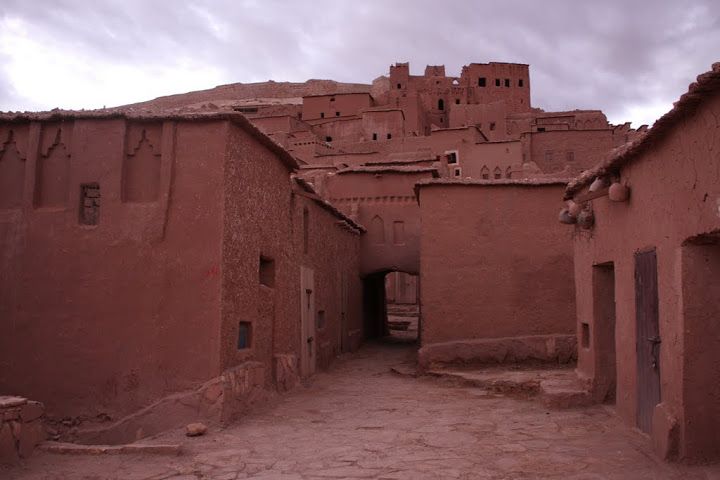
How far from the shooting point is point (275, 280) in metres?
11.2

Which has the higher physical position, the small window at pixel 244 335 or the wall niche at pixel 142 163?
the wall niche at pixel 142 163

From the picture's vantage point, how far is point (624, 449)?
682 centimetres

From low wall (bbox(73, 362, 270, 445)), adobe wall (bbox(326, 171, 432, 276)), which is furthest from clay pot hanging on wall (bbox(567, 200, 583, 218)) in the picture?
adobe wall (bbox(326, 171, 432, 276))

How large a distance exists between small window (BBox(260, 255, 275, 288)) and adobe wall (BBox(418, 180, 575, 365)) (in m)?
3.95

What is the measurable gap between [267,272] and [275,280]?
0.66 ft

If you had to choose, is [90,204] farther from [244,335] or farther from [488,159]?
[488,159]

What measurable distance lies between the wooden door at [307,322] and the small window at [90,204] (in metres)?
4.79

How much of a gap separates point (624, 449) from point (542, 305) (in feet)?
22.6

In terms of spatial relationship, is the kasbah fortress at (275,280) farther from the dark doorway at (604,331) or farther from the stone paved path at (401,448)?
the stone paved path at (401,448)

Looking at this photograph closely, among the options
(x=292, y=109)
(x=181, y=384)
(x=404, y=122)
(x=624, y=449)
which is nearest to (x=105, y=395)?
(x=181, y=384)

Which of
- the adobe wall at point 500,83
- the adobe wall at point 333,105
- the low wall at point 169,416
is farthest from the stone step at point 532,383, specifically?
the adobe wall at point 500,83

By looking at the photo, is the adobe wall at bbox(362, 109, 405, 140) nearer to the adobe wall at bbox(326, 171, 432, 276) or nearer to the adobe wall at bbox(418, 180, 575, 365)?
the adobe wall at bbox(326, 171, 432, 276)

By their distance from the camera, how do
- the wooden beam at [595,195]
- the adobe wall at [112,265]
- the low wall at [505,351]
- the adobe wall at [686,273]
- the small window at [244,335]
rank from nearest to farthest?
the adobe wall at [686,273]
the wooden beam at [595,195]
the adobe wall at [112,265]
the small window at [244,335]
the low wall at [505,351]

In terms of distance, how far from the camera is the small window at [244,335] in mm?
9570
